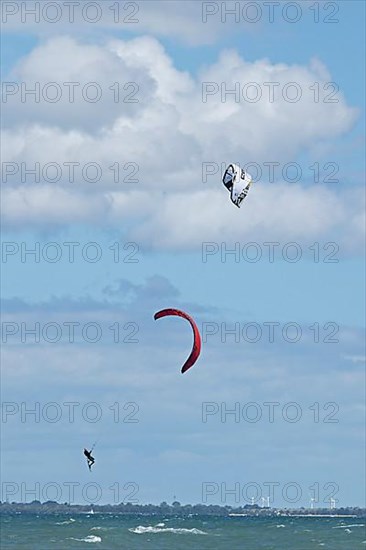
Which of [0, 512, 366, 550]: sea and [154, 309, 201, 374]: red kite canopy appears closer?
[154, 309, 201, 374]: red kite canopy

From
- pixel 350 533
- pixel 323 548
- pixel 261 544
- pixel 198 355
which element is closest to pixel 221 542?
pixel 261 544

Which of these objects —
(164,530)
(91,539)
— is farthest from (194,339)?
(164,530)

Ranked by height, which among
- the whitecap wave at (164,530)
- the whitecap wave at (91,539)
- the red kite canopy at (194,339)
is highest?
the red kite canopy at (194,339)

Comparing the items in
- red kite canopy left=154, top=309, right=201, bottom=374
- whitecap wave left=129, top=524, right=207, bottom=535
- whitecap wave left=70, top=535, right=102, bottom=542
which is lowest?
whitecap wave left=70, top=535, right=102, bottom=542

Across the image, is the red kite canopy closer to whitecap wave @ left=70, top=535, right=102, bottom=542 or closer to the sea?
the sea

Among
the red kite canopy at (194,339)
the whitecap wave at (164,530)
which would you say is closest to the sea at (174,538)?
the whitecap wave at (164,530)

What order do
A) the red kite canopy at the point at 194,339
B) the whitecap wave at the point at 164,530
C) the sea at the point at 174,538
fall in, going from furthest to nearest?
the whitecap wave at the point at 164,530, the sea at the point at 174,538, the red kite canopy at the point at 194,339

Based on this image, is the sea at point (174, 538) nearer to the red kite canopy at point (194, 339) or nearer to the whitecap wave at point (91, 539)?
the whitecap wave at point (91, 539)

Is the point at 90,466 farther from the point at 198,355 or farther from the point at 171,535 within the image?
the point at 171,535

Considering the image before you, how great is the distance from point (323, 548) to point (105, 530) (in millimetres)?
16869

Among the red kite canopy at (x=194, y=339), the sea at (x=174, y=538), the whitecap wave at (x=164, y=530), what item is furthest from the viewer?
the whitecap wave at (x=164, y=530)

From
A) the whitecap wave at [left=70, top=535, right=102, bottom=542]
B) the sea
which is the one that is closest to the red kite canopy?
the sea

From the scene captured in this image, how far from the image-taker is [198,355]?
39.0 meters

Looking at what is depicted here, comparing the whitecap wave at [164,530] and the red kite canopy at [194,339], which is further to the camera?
the whitecap wave at [164,530]
